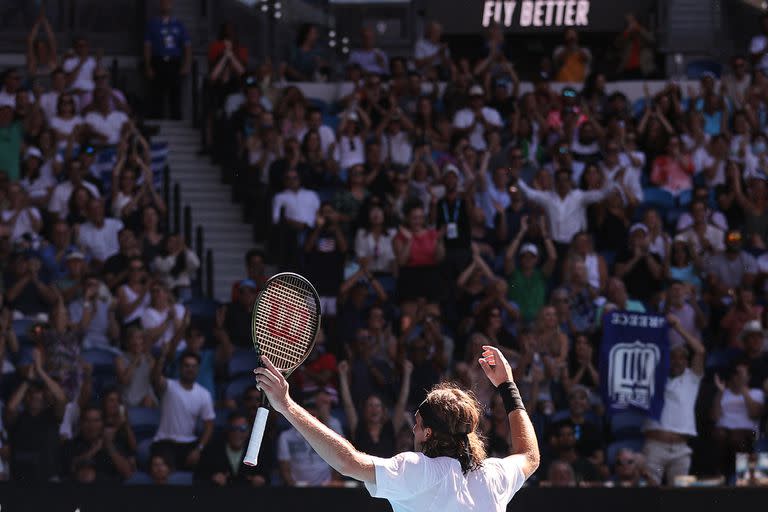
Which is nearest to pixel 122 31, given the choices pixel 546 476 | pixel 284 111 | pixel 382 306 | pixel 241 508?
pixel 284 111

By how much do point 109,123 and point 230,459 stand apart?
16.4 feet

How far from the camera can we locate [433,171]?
49.2ft

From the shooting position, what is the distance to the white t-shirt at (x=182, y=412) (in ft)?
39.7

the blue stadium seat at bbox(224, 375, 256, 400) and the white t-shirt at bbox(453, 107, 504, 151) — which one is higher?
the white t-shirt at bbox(453, 107, 504, 151)

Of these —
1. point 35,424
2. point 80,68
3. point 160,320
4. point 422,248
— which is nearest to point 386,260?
point 422,248

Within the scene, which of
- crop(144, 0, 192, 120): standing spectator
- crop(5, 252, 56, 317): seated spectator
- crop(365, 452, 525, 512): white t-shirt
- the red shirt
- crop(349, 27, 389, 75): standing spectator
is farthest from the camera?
crop(144, 0, 192, 120): standing spectator

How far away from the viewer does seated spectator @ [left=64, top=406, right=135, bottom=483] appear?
38.8 feet

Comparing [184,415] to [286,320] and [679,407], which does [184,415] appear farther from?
[286,320]

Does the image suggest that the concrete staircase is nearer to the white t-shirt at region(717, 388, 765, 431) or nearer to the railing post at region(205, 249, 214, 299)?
the railing post at region(205, 249, 214, 299)

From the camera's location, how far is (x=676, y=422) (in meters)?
12.6

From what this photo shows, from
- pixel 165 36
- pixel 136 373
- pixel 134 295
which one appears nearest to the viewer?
pixel 136 373

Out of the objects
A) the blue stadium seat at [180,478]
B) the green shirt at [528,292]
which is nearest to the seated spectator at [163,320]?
the blue stadium seat at [180,478]

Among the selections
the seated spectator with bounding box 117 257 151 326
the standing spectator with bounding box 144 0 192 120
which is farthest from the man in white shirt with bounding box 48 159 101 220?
the standing spectator with bounding box 144 0 192 120

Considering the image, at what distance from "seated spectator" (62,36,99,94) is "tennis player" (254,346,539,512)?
11.4 m
